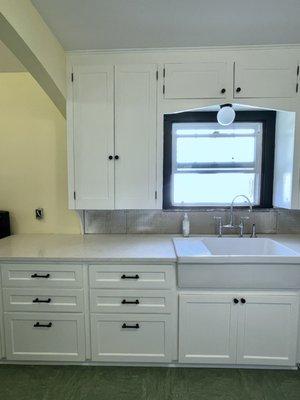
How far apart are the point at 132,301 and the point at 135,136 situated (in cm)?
125

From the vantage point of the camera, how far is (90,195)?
1960mm

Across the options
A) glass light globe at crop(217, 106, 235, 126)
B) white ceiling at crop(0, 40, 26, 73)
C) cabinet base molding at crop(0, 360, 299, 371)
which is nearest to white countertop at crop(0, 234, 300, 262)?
cabinet base molding at crop(0, 360, 299, 371)

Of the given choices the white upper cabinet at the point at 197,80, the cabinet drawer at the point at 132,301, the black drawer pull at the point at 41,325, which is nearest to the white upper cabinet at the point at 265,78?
the white upper cabinet at the point at 197,80

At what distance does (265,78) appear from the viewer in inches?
72.1

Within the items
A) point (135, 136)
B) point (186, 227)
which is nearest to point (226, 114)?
point (135, 136)

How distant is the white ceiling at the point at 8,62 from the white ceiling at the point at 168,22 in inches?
18.6

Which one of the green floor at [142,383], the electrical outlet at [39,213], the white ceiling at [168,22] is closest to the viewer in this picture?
the white ceiling at [168,22]

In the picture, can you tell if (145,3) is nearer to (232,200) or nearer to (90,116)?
(90,116)

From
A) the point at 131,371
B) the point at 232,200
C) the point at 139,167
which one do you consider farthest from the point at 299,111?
the point at 131,371

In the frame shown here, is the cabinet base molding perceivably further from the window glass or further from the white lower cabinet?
the window glass

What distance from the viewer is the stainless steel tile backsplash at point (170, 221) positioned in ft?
7.26

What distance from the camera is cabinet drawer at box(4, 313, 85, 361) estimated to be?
1.68 m

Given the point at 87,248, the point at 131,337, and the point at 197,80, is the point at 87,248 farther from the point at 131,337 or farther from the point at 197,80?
the point at 197,80

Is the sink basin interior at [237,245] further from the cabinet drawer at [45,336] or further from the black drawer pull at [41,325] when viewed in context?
the black drawer pull at [41,325]
